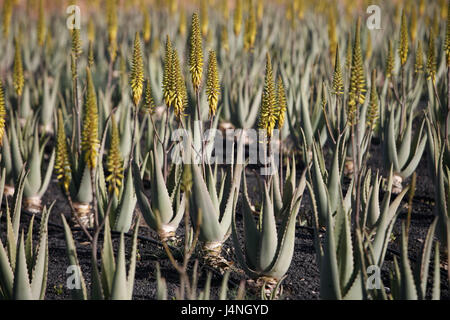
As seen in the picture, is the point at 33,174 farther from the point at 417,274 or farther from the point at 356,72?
the point at 417,274

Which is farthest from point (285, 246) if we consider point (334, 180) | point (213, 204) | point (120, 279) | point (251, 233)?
point (120, 279)

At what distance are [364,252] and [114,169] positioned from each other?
1135mm

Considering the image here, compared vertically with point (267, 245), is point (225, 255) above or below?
below

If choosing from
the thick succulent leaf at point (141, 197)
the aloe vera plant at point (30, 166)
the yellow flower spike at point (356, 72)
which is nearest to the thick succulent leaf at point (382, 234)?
the yellow flower spike at point (356, 72)

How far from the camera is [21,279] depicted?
2445mm

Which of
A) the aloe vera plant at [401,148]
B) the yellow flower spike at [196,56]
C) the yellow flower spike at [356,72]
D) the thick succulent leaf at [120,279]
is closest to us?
the thick succulent leaf at [120,279]

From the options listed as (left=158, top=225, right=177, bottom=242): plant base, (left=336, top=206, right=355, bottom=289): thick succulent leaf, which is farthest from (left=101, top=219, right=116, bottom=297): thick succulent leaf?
(left=158, top=225, right=177, bottom=242): plant base

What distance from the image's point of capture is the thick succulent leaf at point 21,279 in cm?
242

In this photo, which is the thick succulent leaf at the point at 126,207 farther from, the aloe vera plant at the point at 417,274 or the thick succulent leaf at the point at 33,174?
the aloe vera plant at the point at 417,274

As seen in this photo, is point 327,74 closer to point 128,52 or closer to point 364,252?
point 128,52

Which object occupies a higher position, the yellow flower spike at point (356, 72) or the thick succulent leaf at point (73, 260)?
the yellow flower spike at point (356, 72)

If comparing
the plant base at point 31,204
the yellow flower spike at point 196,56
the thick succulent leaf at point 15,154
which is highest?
the yellow flower spike at point 196,56
